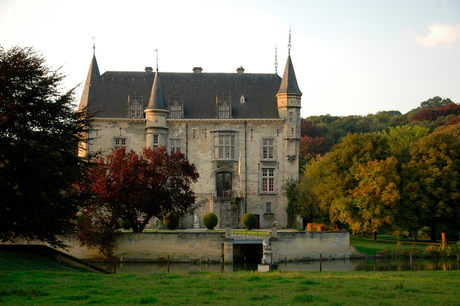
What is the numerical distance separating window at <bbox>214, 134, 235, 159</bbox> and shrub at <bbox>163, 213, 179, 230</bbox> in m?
7.21

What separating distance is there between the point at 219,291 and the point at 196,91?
102 feet

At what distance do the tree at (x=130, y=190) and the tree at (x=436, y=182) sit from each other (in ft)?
48.2

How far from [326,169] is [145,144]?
14.4 metres

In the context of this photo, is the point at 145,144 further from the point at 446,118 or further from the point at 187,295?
the point at 446,118

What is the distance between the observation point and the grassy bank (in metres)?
12.1

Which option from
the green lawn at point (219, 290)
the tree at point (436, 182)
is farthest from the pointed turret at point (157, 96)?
the green lawn at point (219, 290)

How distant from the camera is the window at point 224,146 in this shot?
4112cm

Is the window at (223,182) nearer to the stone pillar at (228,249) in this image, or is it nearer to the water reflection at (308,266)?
the stone pillar at (228,249)

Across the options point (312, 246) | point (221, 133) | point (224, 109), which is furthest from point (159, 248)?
point (224, 109)

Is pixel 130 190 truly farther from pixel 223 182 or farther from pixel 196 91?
pixel 196 91

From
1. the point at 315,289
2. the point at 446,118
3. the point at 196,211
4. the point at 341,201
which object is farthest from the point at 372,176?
the point at 446,118

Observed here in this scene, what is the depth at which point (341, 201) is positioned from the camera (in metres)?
34.0

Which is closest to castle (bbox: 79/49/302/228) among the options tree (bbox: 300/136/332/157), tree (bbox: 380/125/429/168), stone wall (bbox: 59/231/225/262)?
tree (bbox: 380/125/429/168)

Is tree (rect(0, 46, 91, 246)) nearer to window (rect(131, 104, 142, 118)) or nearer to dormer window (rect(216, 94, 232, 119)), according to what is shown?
window (rect(131, 104, 142, 118))
